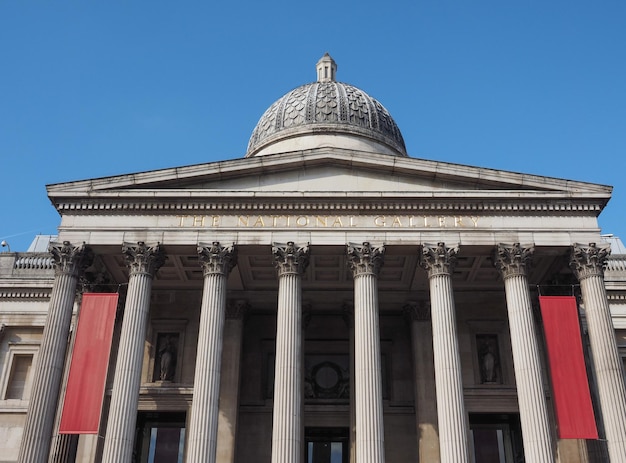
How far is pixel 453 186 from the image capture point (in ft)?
81.9

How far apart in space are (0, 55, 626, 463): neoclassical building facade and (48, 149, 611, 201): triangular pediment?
0.06 meters

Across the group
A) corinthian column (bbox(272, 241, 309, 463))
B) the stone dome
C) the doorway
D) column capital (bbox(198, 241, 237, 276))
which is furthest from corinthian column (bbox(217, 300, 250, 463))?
the doorway

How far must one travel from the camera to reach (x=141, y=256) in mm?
23750

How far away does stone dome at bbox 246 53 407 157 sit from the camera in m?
32.5

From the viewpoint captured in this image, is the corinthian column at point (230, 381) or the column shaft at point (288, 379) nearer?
the column shaft at point (288, 379)

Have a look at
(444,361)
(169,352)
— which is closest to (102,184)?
(169,352)

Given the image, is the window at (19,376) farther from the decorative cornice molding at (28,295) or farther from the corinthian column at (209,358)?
the corinthian column at (209,358)

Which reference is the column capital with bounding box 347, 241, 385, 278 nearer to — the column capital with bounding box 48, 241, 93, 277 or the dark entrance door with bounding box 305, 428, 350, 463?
the dark entrance door with bounding box 305, 428, 350, 463

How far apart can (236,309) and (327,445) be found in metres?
6.65

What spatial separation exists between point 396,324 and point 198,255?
32.0ft

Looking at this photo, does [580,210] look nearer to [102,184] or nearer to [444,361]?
[444,361]

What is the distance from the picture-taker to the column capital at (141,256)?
23.7 m

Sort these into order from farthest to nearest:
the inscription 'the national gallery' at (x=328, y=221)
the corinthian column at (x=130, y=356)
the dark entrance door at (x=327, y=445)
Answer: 1. the dark entrance door at (x=327, y=445)
2. the inscription 'the national gallery' at (x=328, y=221)
3. the corinthian column at (x=130, y=356)

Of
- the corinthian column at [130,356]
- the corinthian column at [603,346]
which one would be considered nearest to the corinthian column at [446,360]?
the corinthian column at [603,346]
